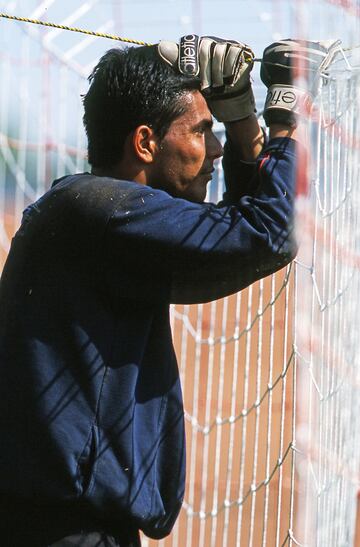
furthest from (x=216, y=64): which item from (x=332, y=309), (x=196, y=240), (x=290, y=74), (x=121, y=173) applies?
(x=332, y=309)

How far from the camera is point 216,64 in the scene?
5.67 ft

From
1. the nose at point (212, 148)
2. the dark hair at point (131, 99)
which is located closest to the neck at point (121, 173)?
the dark hair at point (131, 99)

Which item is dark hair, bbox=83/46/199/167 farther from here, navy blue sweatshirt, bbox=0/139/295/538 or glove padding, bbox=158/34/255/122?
navy blue sweatshirt, bbox=0/139/295/538

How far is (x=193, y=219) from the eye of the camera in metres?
1.55

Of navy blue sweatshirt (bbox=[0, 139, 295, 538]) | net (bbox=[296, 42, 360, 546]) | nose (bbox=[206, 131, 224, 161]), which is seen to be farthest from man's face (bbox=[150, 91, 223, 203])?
net (bbox=[296, 42, 360, 546])

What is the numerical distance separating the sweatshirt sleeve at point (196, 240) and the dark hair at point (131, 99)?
0.16m

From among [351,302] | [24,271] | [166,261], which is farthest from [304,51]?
[351,302]

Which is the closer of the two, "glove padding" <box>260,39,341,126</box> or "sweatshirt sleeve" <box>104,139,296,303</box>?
"sweatshirt sleeve" <box>104,139,296,303</box>

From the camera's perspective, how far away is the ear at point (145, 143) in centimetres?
169

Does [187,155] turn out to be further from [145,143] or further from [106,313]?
[106,313]

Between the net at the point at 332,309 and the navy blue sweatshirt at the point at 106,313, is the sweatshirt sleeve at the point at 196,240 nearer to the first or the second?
the navy blue sweatshirt at the point at 106,313

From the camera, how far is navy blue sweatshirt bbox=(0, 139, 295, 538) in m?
1.53

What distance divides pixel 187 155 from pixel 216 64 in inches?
6.0

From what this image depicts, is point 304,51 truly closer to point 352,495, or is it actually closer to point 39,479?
point 39,479
